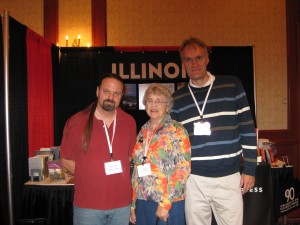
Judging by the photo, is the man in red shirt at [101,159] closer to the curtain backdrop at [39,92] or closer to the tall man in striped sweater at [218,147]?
the tall man in striped sweater at [218,147]

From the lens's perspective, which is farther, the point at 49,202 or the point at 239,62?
the point at 239,62

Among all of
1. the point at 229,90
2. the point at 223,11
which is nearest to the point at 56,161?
the point at 229,90

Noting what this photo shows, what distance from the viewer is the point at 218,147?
6.43 ft

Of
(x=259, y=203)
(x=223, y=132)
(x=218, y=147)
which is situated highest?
(x=223, y=132)

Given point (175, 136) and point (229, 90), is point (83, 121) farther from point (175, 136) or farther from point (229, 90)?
point (229, 90)

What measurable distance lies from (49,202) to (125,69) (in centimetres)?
235

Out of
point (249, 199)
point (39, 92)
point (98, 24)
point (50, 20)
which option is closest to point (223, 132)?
point (249, 199)

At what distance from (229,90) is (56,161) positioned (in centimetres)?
203

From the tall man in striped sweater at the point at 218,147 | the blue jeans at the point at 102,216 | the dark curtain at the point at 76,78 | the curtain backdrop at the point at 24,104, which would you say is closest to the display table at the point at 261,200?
the tall man in striped sweater at the point at 218,147

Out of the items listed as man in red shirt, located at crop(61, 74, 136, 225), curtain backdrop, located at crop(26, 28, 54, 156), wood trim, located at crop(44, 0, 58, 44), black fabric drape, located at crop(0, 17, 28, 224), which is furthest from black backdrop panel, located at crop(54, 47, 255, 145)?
man in red shirt, located at crop(61, 74, 136, 225)

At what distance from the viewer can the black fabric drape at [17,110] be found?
9.36 feet

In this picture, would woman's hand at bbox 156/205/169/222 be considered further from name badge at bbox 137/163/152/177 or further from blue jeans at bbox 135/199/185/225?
name badge at bbox 137/163/152/177

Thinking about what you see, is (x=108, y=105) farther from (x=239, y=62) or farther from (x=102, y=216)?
(x=239, y=62)

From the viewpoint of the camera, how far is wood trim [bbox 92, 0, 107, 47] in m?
4.63
